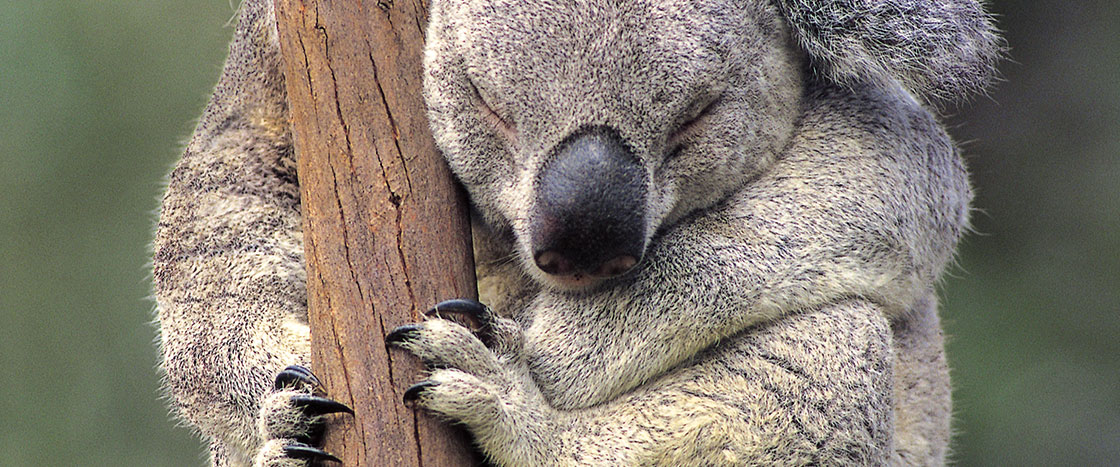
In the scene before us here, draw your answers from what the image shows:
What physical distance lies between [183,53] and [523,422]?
13.8ft

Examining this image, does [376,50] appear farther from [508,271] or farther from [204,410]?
[204,410]

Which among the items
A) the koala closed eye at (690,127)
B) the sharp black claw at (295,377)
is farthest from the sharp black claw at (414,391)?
the koala closed eye at (690,127)

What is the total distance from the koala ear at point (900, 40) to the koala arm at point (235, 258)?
4.25 feet

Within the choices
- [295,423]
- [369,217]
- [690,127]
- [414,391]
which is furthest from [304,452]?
[690,127]

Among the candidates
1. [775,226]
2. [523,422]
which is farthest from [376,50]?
[775,226]

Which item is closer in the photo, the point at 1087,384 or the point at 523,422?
the point at 523,422

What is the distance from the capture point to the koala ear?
7.30 ft

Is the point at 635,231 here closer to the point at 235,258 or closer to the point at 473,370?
the point at 473,370

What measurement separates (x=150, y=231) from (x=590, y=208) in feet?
11.1

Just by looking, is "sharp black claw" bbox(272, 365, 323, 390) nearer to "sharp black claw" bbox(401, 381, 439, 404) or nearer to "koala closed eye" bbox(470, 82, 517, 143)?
"sharp black claw" bbox(401, 381, 439, 404)

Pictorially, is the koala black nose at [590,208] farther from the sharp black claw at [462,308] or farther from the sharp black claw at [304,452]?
the sharp black claw at [304,452]

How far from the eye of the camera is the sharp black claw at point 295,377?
2.00m

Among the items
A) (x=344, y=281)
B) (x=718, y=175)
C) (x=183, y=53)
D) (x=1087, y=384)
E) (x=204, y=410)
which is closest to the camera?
(x=344, y=281)

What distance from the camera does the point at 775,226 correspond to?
88.7 inches
